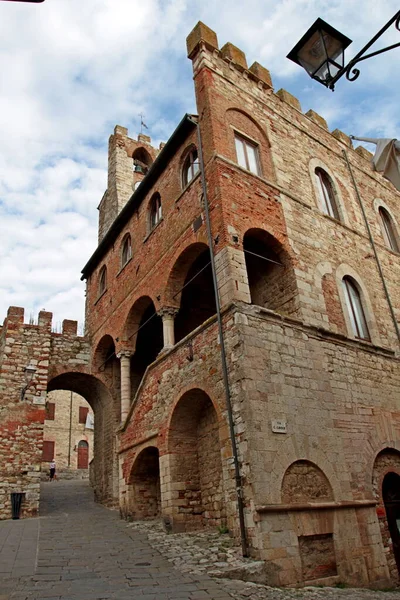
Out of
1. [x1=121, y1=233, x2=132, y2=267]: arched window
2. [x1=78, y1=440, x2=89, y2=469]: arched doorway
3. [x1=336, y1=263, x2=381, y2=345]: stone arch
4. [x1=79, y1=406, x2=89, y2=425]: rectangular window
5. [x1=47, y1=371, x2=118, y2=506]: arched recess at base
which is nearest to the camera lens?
[x1=336, y1=263, x2=381, y2=345]: stone arch

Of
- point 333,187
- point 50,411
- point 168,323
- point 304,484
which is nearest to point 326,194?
point 333,187

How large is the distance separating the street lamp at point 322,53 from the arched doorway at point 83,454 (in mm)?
27524

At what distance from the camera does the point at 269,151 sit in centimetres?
1219

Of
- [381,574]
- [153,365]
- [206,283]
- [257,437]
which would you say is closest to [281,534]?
[257,437]

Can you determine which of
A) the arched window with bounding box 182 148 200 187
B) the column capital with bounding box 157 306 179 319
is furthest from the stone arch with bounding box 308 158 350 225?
the column capital with bounding box 157 306 179 319

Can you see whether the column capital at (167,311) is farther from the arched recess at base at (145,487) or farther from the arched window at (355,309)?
the arched window at (355,309)

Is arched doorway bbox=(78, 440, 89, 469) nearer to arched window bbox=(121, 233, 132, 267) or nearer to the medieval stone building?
the medieval stone building

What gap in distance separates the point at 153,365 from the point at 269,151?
6.28m

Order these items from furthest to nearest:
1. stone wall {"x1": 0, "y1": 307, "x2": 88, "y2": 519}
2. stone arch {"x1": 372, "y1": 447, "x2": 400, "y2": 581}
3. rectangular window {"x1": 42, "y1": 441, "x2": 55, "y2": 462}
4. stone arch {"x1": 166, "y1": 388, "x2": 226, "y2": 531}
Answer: rectangular window {"x1": 42, "y1": 441, "x2": 55, "y2": 462} → stone wall {"x1": 0, "y1": 307, "x2": 88, "y2": 519} → stone arch {"x1": 166, "y1": 388, "x2": 226, "y2": 531} → stone arch {"x1": 372, "y1": 447, "x2": 400, "y2": 581}

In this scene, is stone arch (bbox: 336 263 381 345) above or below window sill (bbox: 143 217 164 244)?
below

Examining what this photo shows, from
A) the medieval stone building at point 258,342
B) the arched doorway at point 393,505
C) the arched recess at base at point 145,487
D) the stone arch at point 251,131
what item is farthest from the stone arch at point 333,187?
the arched recess at base at point 145,487

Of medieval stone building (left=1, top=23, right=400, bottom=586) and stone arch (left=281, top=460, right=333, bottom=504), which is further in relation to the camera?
medieval stone building (left=1, top=23, right=400, bottom=586)

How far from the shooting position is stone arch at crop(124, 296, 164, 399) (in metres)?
14.2

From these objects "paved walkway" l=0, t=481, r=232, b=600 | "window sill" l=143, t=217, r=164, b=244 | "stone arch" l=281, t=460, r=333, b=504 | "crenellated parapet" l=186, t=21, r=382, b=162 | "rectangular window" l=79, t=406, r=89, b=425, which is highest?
"crenellated parapet" l=186, t=21, r=382, b=162
